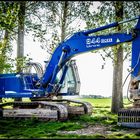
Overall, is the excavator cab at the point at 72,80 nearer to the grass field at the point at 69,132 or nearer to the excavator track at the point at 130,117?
the grass field at the point at 69,132

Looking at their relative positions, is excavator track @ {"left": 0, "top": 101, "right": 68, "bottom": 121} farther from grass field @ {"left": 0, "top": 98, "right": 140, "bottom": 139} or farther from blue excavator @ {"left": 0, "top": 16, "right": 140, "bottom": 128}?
grass field @ {"left": 0, "top": 98, "right": 140, "bottom": 139}

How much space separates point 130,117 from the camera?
34.9 ft

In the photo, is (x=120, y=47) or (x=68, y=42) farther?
(x=120, y=47)

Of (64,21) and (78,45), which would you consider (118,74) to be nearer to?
(64,21)

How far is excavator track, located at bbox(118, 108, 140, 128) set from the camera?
10.5 metres

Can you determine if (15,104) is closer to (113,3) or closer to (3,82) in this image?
(3,82)

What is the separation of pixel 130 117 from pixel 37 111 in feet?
13.7

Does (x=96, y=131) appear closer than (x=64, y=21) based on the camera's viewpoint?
Yes

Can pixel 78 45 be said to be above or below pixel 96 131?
above

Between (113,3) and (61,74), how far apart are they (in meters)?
5.86

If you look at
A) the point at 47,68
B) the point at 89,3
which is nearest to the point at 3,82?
the point at 47,68

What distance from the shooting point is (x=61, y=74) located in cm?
1438

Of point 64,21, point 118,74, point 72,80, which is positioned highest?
point 64,21

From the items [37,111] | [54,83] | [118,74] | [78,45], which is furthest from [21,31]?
[37,111]
